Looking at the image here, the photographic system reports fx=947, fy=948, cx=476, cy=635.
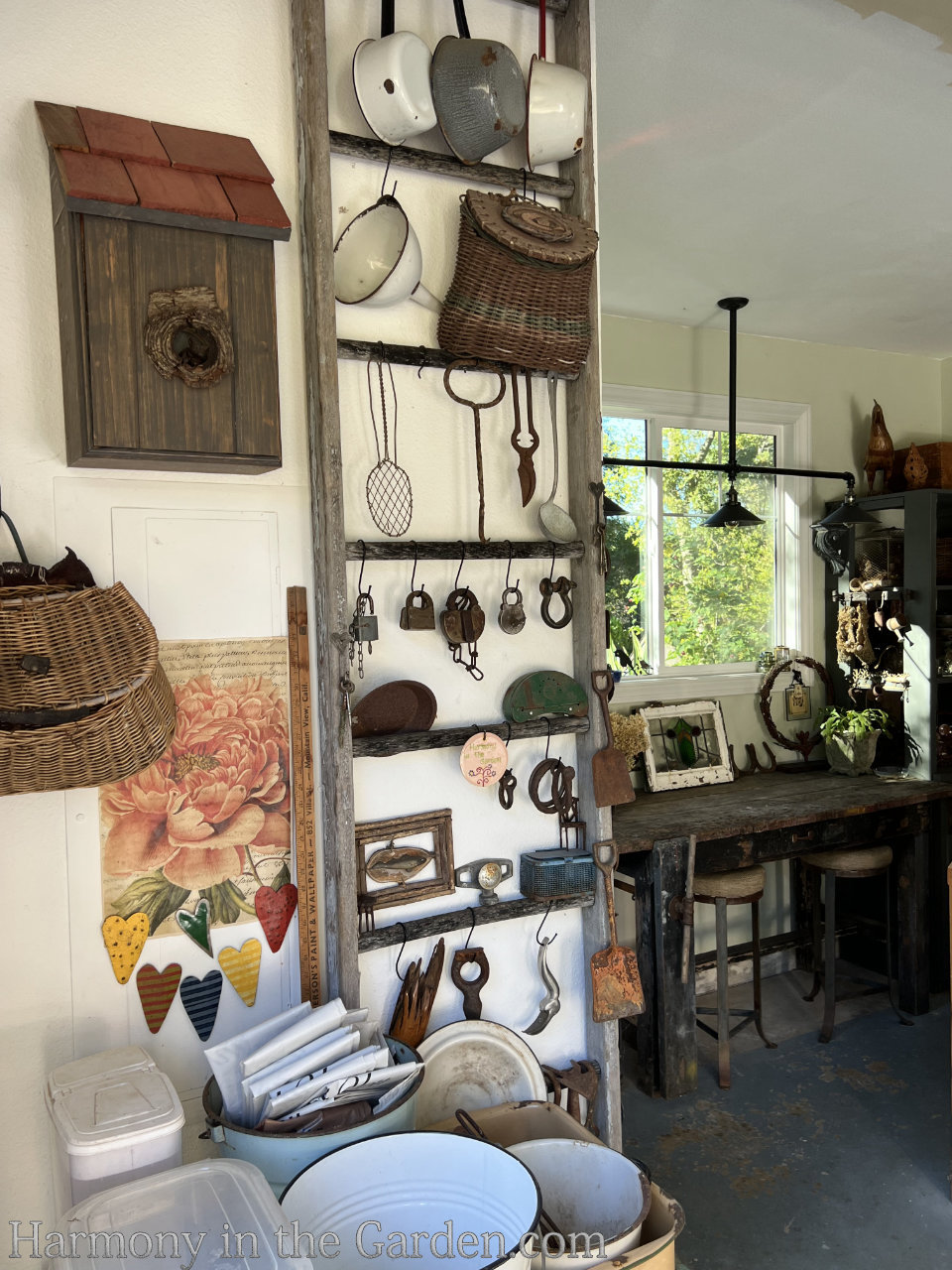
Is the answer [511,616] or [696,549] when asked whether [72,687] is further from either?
[696,549]

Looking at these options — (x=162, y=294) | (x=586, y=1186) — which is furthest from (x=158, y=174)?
(x=586, y=1186)

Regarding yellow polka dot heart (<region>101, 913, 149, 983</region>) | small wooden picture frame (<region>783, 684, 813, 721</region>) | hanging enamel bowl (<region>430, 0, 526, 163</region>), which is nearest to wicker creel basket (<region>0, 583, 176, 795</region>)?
yellow polka dot heart (<region>101, 913, 149, 983</region>)

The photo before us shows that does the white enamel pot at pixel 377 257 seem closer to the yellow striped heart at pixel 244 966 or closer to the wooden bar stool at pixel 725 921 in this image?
the yellow striped heart at pixel 244 966

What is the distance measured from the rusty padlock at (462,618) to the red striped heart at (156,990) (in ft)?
2.65

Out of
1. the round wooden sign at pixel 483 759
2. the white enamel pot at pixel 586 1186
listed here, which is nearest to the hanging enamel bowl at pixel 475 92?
the round wooden sign at pixel 483 759

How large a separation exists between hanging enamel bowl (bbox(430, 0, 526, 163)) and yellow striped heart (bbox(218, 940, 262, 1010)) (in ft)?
5.23

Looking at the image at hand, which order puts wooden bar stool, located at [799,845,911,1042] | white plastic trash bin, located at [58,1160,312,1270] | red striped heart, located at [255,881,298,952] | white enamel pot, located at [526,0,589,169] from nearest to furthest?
white plastic trash bin, located at [58,1160,312,1270], red striped heart, located at [255,881,298,952], white enamel pot, located at [526,0,589,169], wooden bar stool, located at [799,845,911,1042]

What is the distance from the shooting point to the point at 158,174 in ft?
4.94

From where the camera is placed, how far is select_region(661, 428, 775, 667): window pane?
4.24 m

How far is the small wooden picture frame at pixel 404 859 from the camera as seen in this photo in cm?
188

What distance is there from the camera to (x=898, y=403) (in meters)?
4.79

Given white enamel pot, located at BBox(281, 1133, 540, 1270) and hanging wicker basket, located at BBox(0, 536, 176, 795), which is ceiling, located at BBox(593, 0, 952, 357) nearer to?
hanging wicker basket, located at BBox(0, 536, 176, 795)

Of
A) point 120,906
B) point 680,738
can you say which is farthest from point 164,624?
point 680,738

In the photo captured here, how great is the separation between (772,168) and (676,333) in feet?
4.65
